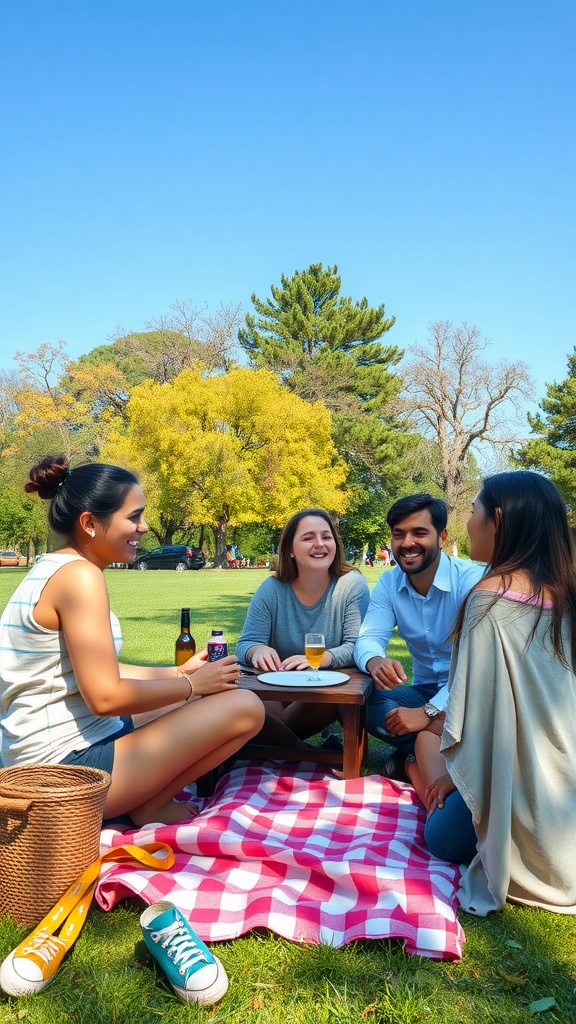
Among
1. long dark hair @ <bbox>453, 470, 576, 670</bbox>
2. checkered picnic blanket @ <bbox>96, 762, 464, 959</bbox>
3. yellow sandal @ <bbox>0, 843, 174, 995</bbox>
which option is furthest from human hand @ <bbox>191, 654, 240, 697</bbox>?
long dark hair @ <bbox>453, 470, 576, 670</bbox>

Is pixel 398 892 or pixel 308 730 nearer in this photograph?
pixel 398 892

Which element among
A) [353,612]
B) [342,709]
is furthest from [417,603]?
[342,709]

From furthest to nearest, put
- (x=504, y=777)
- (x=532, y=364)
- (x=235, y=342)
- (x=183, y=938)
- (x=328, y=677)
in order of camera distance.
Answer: (x=235, y=342) → (x=532, y=364) → (x=328, y=677) → (x=504, y=777) → (x=183, y=938)

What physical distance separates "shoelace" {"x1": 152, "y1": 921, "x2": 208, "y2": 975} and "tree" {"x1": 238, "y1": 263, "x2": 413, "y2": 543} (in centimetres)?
4189

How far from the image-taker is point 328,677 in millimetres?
4285

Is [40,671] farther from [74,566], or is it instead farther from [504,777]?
[504,777]

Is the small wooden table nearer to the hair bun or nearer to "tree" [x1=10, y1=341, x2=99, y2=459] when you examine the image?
the hair bun

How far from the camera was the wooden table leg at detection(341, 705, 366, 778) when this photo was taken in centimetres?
417

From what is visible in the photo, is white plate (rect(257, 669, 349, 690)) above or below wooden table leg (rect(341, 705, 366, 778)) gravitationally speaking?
above

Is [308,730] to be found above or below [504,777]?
below

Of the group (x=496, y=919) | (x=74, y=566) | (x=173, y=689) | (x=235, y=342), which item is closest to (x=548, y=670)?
(x=496, y=919)

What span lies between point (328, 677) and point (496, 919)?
1600mm

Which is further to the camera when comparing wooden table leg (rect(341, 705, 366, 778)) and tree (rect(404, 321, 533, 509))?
tree (rect(404, 321, 533, 509))

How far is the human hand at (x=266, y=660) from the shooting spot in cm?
461
